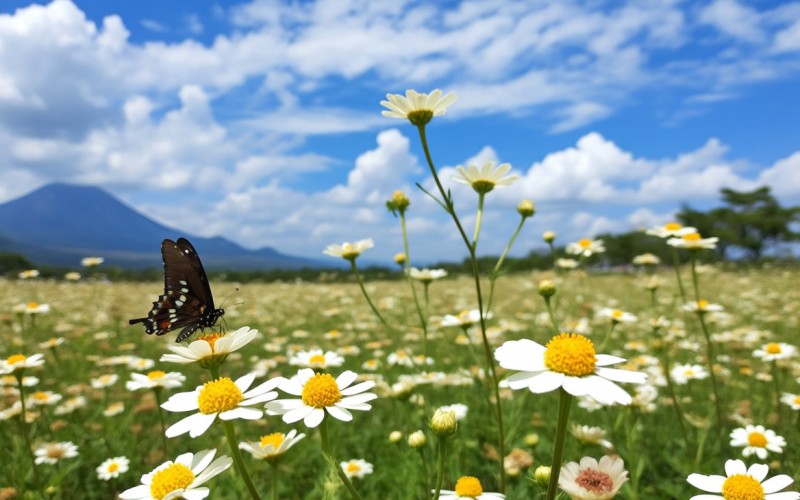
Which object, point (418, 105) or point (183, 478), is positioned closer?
point (183, 478)

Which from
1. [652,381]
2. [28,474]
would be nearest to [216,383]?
[28,474]

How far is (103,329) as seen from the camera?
7.32 metres

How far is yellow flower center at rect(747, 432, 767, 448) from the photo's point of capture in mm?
2600

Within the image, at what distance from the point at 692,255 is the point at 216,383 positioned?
9.08 feet

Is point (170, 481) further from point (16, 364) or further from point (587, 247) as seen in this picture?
point (587, 247)

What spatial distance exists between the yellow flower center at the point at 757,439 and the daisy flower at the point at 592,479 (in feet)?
6.75

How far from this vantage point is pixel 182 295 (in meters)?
2.55

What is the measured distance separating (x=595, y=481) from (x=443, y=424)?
38cm

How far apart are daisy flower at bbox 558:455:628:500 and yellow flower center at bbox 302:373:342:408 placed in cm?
62

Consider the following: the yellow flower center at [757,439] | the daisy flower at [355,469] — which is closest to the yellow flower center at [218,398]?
the daisy flower at [355,469]

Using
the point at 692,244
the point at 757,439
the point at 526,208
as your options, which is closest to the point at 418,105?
the point at 526,208

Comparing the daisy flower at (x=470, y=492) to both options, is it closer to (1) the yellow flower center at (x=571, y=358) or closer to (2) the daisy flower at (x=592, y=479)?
(2) the daisy flower at (x=592, y=479)

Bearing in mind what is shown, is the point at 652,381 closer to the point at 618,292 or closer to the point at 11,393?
the point at 11,393

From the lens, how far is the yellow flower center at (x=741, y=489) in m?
1.29
